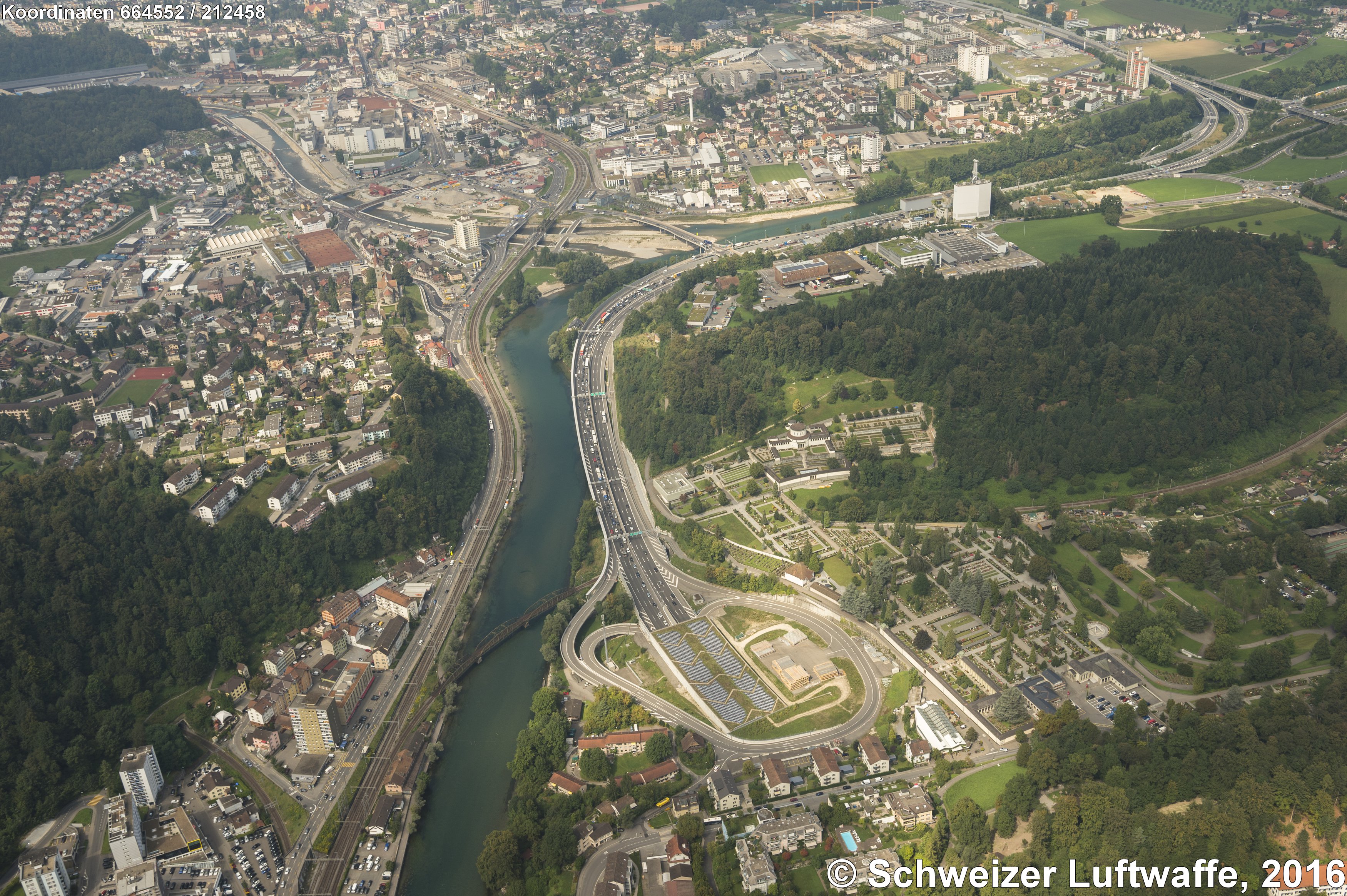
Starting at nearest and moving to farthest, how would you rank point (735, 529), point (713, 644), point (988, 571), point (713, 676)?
point (713, 676) < point (713, 644) < point (988, 571) < point (735, 529)

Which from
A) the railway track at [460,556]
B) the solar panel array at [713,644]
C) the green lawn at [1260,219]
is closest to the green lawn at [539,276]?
the railway track at [460,556]

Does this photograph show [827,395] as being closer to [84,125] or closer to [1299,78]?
[1299,78]

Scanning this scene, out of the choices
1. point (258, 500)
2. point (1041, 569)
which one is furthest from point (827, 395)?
point (258, 500)

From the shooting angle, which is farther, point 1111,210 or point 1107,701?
point 1111,210

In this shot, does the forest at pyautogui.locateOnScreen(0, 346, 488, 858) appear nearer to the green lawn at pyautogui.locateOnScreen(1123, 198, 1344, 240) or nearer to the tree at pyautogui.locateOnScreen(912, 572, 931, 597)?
the tree at pyautogui.locateOnScreen(912, 572, 931, 597)

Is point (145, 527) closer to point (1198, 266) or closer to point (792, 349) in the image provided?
point (792, 349)

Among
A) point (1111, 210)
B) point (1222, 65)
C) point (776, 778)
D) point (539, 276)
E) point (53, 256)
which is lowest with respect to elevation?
point (776, 778)

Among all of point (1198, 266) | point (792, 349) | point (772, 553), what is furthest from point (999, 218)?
point (772, 553)
